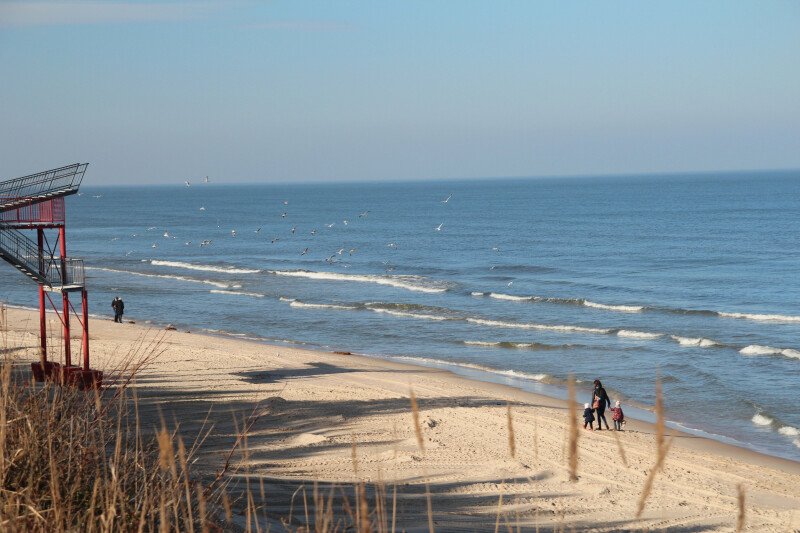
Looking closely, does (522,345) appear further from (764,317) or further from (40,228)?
(40,228)

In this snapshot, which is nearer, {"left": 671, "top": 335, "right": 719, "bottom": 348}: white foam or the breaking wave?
{"left": 671, "top": 335, "right": 719, "bottom": 348}: white foam

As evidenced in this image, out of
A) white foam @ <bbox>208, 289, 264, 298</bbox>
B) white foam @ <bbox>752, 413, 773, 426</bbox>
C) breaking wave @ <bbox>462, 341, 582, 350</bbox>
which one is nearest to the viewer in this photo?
white foam @ <bbox>752, 413, 773, 426</bbox>

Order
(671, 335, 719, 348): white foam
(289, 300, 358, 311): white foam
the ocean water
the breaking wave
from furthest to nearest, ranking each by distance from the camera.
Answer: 1. (289, 300, 358, 311): white foam
2. the breaking wave
3. (671, 335, 719, 348): white foam
4. the ocean water

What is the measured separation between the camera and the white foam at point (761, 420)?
21.2 metres

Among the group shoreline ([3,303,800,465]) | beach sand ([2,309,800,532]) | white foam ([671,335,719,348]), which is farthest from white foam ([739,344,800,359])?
beach sand ([2,309,800,532])

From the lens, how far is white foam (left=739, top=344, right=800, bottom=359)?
2895 centimetres

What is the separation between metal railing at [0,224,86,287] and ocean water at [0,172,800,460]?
12.5 meters

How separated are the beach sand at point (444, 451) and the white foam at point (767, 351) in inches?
374

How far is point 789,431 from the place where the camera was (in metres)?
20.5

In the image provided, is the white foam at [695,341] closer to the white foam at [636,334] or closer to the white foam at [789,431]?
the white foam at [636,334]

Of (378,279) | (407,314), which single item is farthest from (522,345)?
(378,279)

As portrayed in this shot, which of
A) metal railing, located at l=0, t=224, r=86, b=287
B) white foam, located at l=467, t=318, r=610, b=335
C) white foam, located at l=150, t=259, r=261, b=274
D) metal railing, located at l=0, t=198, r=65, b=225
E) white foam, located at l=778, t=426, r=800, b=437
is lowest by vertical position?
white foam, located at l=778, t=426, r=800, b=437

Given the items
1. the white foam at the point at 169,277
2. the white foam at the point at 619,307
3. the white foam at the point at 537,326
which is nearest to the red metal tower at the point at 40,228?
the white foam at the point at 537,326

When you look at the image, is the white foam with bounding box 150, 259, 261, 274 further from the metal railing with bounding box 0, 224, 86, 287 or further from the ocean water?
the metal railing with bounding box 0, 224, 86, 287
